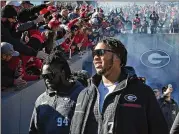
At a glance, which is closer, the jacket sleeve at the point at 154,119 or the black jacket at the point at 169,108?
the jacket sleeve at the point at 154,119

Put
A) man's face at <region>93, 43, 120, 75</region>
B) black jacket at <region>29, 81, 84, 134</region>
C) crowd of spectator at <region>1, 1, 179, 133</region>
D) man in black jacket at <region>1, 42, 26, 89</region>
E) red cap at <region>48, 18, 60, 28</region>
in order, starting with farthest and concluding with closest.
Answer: red cap at <region>48, 18, 60, 28</region>
crowd of spectator at <region>1, 1, 179, 133</region>
man in black jacket at <region>1, 42, 26, 89</region>
black jacket at <region>29, 81, 84, 134</region>
man's face at <region>93, 43, 120, 75</region>

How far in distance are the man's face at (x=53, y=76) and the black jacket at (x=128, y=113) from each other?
2.26 ft

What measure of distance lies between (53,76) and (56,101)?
24 centimetres

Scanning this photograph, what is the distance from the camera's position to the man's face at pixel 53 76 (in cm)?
329

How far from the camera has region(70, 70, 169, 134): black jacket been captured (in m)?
2.53

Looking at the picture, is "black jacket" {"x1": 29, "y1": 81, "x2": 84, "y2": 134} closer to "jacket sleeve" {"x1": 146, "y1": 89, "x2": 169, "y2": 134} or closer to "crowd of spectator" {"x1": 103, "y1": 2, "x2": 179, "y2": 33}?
"jacket sleeve" {"x1": 146, "y1": 89, "x2": 169, "y2": 134}

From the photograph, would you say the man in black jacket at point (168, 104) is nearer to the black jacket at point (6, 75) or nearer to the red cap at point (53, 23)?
the red cap at point (53, 23)

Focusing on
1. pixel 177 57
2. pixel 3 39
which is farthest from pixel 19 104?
pixel 177 57

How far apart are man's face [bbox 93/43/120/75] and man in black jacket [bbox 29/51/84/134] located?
53 centimetres

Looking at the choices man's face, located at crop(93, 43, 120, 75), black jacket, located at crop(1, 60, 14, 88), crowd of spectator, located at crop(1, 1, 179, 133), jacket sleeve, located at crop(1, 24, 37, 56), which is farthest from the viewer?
crowd of spectator, located at crop(1, 1, 179, 133)

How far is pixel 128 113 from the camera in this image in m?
2.53

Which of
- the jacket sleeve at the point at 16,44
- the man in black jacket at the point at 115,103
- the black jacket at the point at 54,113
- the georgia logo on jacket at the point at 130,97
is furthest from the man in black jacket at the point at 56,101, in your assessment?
the jacket sleeve at the point at 16,44

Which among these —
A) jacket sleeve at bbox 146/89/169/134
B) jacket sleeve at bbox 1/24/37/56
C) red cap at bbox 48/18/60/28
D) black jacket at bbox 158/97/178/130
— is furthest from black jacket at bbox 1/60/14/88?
jacket sleeve at bbox 146/89/169/134

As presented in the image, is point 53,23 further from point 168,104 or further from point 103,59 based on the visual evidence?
point 103,59
